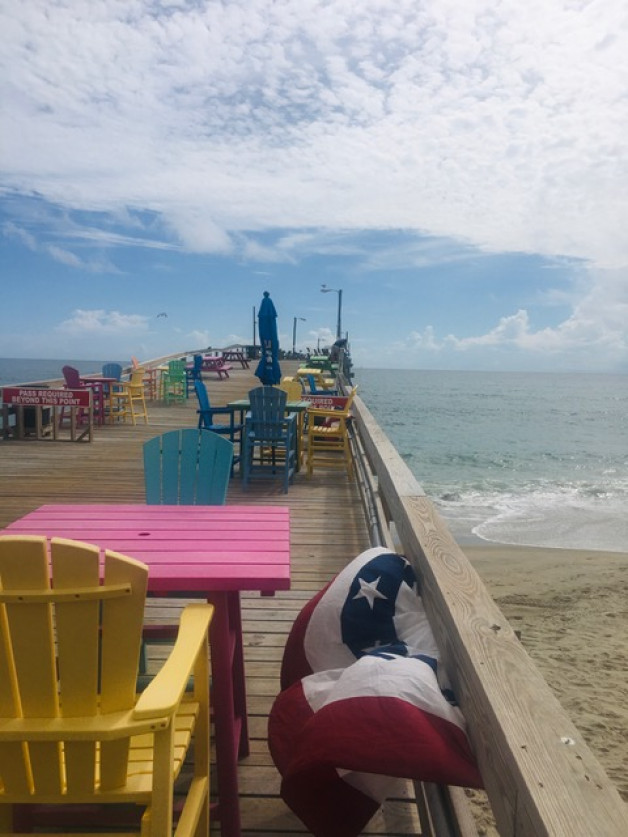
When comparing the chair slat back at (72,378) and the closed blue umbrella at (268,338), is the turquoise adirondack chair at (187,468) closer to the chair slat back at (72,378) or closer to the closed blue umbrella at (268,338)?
the closed blue umbrella at (268,338)

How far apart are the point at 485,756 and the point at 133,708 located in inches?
26.3

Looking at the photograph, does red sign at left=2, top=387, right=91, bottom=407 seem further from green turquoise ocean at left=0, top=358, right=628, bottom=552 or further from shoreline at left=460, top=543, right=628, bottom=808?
green turquoise ocean at left=0, top=358, right=628, bottom=552

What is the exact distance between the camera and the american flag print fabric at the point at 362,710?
1.31 metres

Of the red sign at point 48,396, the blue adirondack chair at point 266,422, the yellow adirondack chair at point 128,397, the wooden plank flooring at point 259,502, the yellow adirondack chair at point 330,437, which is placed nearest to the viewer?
the wooden plank flooring at point 259,502

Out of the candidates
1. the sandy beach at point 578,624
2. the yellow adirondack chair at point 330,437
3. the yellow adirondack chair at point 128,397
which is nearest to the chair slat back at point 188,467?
the sandy beach at point 578,624

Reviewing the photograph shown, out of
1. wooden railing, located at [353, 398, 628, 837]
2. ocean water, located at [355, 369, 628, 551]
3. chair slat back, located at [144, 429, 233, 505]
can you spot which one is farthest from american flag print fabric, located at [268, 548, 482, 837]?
ocean water, located at [355, 369, 628, 551]

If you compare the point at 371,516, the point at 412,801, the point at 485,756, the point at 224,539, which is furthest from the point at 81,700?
the point at 371,516

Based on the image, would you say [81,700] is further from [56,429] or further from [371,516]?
[56,429]

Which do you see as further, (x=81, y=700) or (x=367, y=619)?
(x=367, y=619)

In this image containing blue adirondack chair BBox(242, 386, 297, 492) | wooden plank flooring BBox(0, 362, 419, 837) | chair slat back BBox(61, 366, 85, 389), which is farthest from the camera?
chair slat back BBox(61, 366, 85, 389)

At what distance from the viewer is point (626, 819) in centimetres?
85

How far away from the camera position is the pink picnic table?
69.6 inches

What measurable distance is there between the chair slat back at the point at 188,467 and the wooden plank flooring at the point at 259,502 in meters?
0.58

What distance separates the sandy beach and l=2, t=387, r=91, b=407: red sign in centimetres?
601
